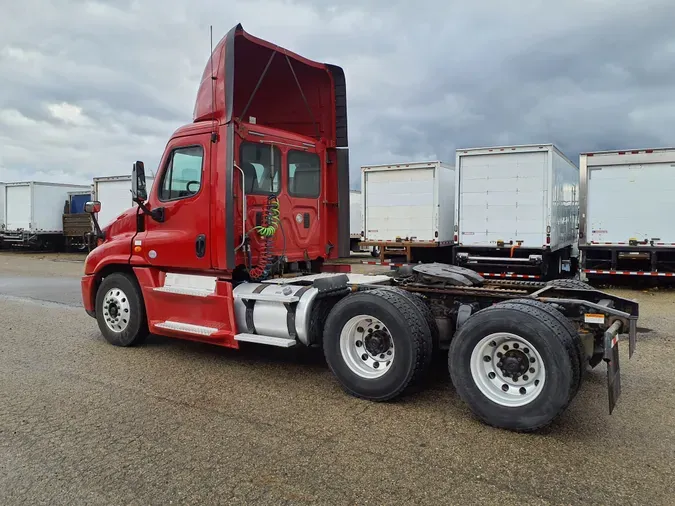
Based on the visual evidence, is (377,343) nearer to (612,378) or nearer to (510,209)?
(612,378)

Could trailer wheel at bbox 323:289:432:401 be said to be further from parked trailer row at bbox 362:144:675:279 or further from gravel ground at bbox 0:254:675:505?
parked trailer row at bbox 362:144:675:279

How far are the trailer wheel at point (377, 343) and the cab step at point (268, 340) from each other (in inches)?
19.2

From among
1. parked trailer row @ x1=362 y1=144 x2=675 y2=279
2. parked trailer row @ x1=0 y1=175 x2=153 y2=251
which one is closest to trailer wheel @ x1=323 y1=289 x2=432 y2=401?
parked trailer row @ x1=362 y1=144 x2=675 y2=279

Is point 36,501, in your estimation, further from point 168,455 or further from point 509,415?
point 509,415

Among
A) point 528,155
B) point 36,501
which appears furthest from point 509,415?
point 528,155

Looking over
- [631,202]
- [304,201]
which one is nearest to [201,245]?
[304,201]

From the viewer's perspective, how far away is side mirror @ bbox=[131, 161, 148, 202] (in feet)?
22.0

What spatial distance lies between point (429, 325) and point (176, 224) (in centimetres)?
337

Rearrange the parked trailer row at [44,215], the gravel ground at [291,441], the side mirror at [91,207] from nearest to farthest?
the gravel ground at [291,441] → the side mirror at [91,207] → the parked trailer row at [44,215]

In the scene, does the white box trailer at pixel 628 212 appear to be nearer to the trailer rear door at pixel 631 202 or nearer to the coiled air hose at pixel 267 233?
the trailer rear door at pixel 631 202

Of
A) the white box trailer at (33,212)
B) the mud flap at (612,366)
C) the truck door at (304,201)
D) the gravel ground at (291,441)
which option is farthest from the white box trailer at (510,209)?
the white box trailer at (33,212)

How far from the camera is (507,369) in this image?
4480 mm

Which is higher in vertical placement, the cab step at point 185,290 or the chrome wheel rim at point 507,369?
the cab step at point 185,290

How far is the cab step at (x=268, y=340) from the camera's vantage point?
566 centimetres
